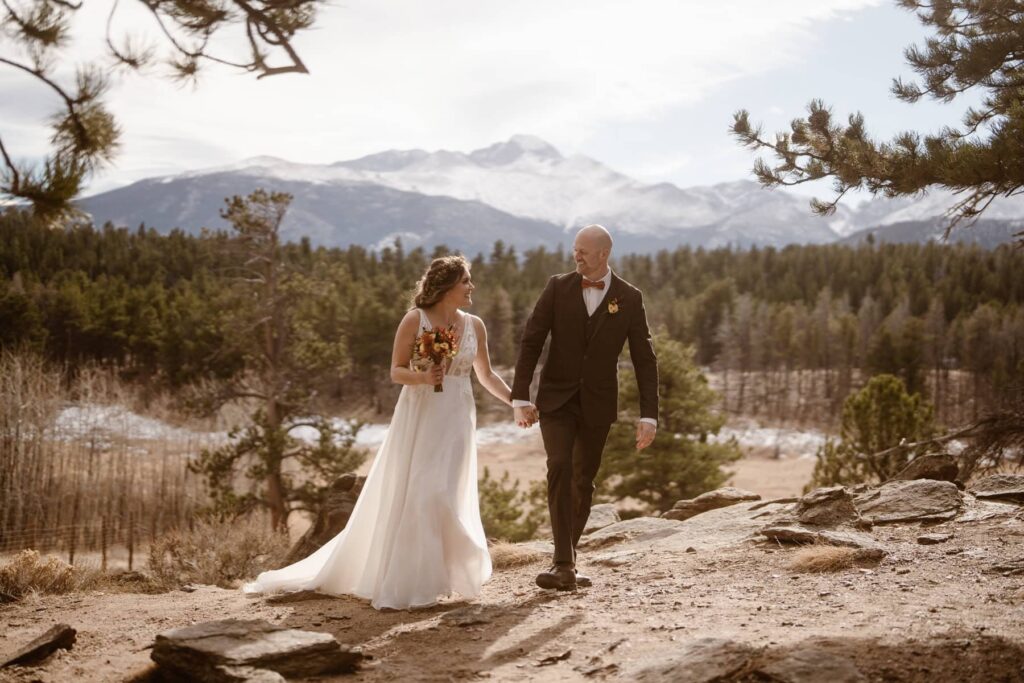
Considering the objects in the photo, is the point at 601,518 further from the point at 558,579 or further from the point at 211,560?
the point at 211,560

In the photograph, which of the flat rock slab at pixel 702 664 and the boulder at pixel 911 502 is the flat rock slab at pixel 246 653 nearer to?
the flat rock slab at pixel 702 664

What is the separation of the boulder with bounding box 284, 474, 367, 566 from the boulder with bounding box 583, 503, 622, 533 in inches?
110

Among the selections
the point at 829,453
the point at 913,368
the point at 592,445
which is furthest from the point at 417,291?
the point at 913,368

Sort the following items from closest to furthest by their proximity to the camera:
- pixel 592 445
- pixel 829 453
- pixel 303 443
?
pixel 592 445
pixel 829 453
pixel 303 443

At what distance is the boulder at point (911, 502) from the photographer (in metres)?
8.07

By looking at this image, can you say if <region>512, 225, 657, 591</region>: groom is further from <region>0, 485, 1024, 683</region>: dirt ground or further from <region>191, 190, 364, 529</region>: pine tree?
<region>191, 190, 364, 529</region>: pine tree

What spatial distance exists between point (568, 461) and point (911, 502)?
13.8ft

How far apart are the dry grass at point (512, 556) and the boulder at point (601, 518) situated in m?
2.12

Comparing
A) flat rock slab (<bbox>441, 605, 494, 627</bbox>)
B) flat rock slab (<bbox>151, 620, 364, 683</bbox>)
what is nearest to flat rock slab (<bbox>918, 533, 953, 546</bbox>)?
flat rock slab (<bbox>441, 605, 494, 627</bbox>)

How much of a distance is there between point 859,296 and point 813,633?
11739cm

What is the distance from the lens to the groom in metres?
6.04

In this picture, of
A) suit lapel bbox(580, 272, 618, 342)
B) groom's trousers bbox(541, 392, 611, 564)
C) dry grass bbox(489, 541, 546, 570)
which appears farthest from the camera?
dry grass bbox(489, 541, 546, 570)

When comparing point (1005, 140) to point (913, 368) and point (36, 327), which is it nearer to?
point (36, 327)

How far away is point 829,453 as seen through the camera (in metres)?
18.4
